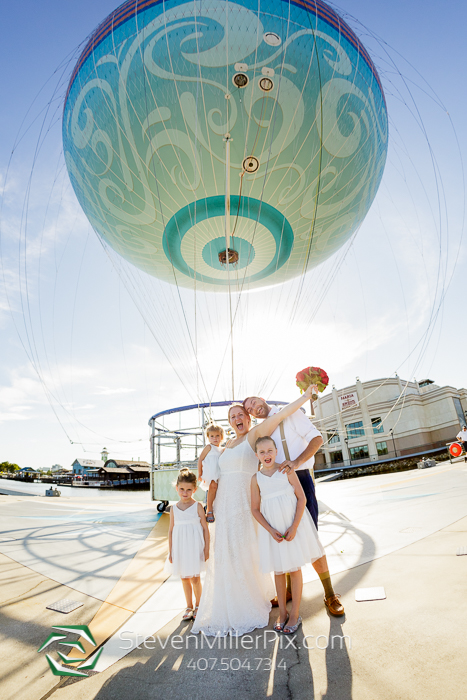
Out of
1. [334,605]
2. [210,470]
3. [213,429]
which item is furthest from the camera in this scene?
[213,429]

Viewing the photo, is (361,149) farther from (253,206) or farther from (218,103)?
(218,103)

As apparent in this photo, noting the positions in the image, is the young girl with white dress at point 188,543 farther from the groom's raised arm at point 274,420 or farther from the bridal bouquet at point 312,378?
the bridal bouquet at point 312,378

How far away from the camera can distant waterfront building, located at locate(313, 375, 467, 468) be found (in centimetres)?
3900

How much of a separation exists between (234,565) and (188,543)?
43 centimetres

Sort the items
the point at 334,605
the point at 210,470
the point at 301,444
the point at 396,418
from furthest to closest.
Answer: the point at 396,418, the point at 210,470, the point at 301,444, the point at 334,605

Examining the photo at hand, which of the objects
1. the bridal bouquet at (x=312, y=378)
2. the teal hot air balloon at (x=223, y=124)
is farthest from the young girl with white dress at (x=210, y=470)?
the teal hot air balloon at (x=223, y=124)

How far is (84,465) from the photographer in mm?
60125

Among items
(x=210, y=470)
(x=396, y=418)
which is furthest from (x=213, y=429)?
(x=396, y=418)

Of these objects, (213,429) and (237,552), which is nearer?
(237,552)

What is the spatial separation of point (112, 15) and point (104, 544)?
9.03 m

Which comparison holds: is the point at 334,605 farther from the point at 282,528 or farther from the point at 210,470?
the point at 210,470

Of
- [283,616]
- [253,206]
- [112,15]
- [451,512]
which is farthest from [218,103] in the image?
[451,512]

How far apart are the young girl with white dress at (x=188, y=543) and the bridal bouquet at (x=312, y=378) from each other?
1.37 metres

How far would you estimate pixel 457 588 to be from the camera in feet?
7.87
